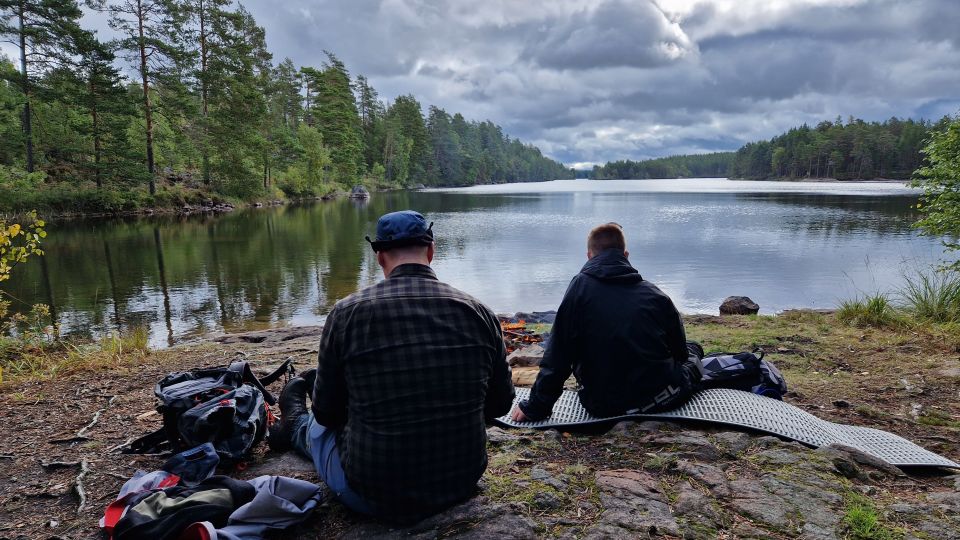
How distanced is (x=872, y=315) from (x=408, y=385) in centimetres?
927

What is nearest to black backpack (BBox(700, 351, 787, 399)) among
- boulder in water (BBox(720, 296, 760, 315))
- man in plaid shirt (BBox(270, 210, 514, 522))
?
man in plaid shirt (BBox(270, 210, 514, 522))

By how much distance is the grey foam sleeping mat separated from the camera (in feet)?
11.0

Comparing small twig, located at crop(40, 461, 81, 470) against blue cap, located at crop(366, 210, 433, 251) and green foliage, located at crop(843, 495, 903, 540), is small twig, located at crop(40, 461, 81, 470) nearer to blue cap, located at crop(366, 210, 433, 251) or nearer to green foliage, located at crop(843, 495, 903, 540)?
blue cap, located at crop(366, 210, 433, 251)

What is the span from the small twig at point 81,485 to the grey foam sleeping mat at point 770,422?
258cm

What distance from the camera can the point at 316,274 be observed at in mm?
17453

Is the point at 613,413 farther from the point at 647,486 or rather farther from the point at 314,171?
the point at 314,171

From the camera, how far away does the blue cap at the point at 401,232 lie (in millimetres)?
2428

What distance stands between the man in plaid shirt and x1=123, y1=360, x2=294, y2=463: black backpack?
1.08 m

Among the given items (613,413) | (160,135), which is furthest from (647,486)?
(160,135)

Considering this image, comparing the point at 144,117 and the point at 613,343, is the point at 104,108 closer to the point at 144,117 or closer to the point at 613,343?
the point at 144,117

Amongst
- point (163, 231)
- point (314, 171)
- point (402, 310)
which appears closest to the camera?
point (402, 310)

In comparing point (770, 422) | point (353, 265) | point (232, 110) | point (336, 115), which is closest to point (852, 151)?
point (336, 115)

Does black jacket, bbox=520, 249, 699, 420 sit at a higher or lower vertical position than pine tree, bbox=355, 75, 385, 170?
lower

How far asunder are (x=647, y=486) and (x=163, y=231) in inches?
1132
